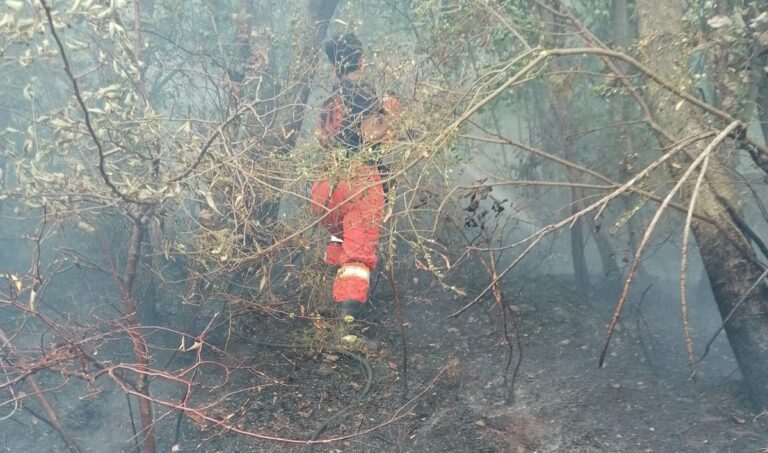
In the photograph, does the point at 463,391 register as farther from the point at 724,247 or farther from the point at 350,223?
the point at 724,247

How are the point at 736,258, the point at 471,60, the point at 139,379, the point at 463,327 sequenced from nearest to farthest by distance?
the point at 139,379, the point at 736,258, the point at 463,327, the point at 471,60

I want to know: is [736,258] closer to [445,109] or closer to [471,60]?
[445,109]

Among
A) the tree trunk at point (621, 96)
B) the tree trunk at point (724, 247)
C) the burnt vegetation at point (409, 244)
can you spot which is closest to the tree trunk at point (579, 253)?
the burnt vegetation at point (409, 244)

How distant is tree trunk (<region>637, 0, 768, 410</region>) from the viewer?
3.39 meters

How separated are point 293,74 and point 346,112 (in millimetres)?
1005

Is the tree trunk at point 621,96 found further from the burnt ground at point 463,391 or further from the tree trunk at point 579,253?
the burnt ground at point 463,391

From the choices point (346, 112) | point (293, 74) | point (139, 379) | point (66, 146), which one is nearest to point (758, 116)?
point (346, 112)

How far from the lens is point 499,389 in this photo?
393 centimetres

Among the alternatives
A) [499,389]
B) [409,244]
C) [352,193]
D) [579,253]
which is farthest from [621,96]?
[499,389]

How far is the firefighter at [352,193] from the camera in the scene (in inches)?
152

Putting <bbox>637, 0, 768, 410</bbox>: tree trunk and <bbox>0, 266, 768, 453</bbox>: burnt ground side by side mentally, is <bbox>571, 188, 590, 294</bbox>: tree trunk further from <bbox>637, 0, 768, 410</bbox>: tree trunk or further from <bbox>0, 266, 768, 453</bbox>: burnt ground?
<bbox>637, 0, 768, 410</bbox>: tree trunk

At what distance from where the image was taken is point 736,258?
3.50 meters

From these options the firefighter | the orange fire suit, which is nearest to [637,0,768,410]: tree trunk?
the firefighter

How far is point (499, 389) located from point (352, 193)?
5.27 feet
